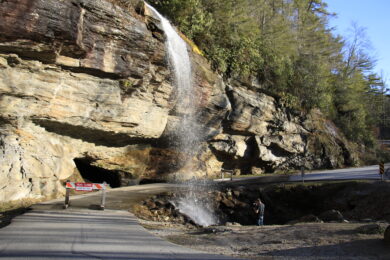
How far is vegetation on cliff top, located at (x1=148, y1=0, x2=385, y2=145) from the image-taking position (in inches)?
912

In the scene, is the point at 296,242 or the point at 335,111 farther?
the point at 335,111

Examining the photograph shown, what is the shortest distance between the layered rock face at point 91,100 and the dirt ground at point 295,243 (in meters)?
7.97

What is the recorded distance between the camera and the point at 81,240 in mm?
5992

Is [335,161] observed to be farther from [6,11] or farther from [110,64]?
[6,11]

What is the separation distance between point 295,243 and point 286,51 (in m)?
27.0

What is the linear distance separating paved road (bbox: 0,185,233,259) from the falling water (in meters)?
5.94

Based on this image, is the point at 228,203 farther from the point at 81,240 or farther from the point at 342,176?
the point at 81,240

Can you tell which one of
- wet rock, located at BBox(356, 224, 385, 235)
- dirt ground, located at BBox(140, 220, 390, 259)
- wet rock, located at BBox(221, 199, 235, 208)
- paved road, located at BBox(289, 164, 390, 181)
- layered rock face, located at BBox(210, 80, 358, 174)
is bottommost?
wet rock, located at BBox(221, 199, 235, 208)

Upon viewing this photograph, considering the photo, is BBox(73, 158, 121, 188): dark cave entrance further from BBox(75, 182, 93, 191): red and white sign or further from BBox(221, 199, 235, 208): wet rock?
BBox(75, 182, 93, 191): red and white sign

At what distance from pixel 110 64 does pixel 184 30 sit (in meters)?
8.49

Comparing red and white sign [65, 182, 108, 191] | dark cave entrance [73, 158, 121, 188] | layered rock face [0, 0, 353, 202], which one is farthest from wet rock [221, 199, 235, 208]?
red and white sign [65, 182, 108, 191]

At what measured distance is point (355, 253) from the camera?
5562 millimetres

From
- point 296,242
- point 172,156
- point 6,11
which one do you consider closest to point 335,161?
point 172,156

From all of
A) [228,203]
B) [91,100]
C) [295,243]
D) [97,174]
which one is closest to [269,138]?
[228,203]
